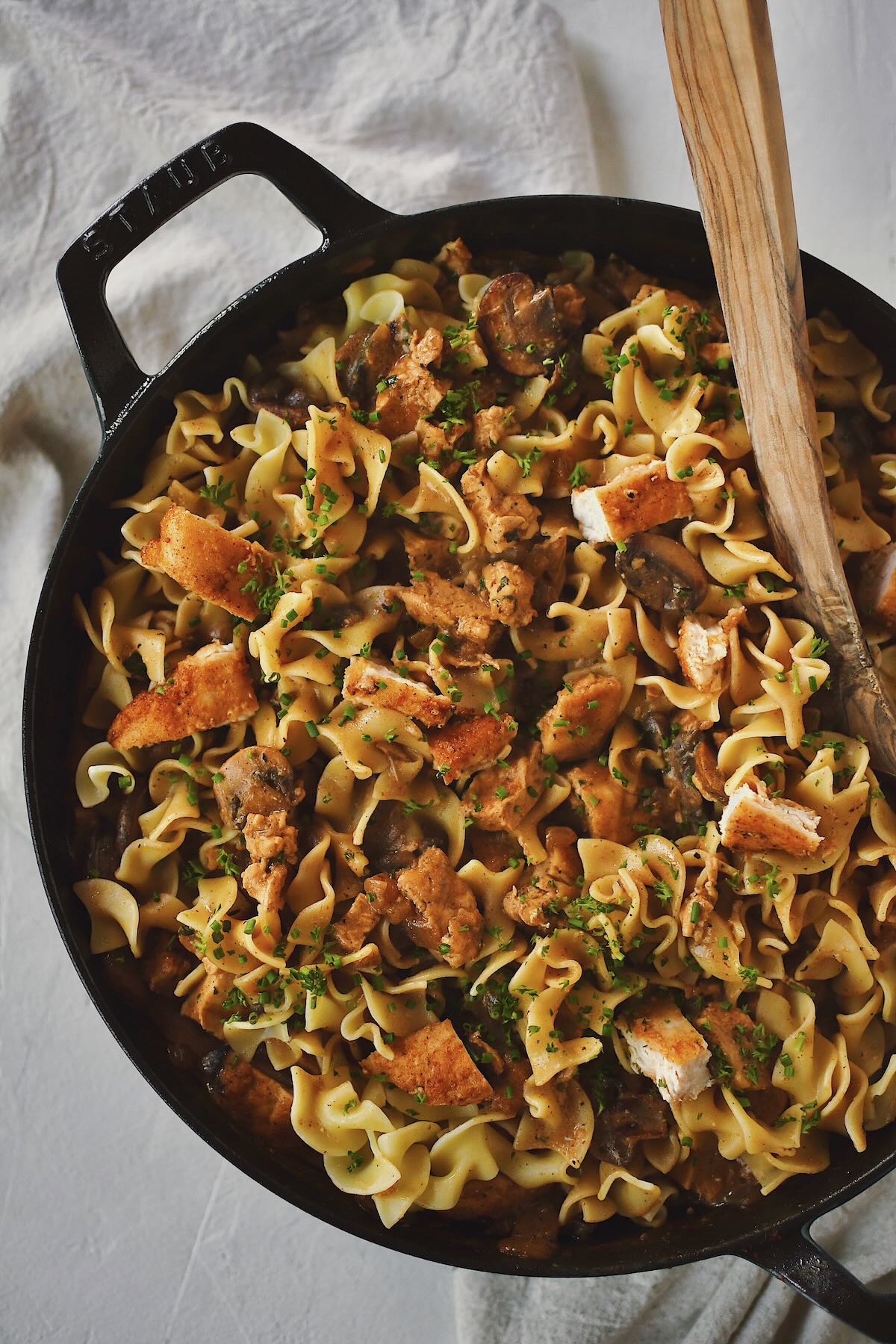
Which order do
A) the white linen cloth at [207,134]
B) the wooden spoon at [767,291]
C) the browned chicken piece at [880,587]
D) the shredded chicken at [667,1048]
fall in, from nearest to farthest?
1. the wooden spoon at [767,291]
2. the shredded chicken at [667,1048]
3. the browned chicken piece at [880,587]
4. the white linen cloth at [207,134]

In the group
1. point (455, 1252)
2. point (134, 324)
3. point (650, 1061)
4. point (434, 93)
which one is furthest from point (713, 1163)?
point (434, 93)

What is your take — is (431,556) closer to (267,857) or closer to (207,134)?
(267,857)

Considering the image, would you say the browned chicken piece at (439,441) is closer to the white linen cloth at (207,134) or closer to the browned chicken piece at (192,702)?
the browned chicken piece at (192,702)

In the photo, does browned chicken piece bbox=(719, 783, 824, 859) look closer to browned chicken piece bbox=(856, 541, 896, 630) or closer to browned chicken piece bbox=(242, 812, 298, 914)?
browned chicken piece bbox=(856, 541, 896, 630)

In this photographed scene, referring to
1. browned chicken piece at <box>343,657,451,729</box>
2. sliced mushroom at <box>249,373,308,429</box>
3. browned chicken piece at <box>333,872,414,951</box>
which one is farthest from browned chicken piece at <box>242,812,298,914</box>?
sliced mushroom at <box>249,373,308,429</box>

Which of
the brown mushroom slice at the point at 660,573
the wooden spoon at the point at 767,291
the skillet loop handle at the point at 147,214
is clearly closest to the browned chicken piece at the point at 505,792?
the brown mushroom slice at the point at 660,573

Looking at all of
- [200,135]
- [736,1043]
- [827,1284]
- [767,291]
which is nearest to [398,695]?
[736,1043]
